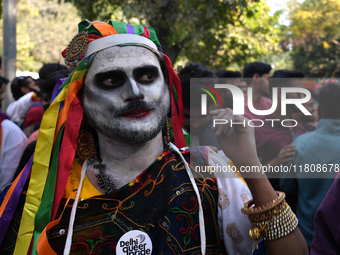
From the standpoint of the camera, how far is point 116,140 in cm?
171

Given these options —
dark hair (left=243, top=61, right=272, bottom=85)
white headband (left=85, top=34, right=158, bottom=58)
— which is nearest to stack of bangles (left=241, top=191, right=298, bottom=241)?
white headband (left=85, top=34, right=158, bottom=58)

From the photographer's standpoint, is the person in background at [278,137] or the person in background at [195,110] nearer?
the person in background at [195,110]

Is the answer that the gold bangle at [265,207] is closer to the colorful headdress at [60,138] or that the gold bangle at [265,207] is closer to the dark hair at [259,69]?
the colorful headdress at [60,138]

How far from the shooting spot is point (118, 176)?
1733 mm

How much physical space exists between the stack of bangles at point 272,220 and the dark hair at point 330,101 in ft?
4.84

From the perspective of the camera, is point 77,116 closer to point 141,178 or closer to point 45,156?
point 45,156

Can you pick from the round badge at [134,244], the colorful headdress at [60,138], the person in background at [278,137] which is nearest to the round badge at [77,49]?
the colorful headdress at [60,138]

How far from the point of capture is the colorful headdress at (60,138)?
1.58 metres

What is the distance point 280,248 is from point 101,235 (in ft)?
2.67

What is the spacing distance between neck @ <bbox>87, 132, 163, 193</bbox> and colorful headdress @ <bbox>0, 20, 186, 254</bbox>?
157 millimetres

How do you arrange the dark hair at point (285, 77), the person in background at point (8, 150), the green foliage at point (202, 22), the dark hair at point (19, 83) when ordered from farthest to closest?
the green foliage at point (202, 22)
the dark hair at point (19, 83)
the dark hair at point (285, 77)
the person in background at point (8, 150)

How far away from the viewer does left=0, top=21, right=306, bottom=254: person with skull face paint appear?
1.57 m

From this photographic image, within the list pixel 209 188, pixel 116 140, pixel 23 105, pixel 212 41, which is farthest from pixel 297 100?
pixel 212 41

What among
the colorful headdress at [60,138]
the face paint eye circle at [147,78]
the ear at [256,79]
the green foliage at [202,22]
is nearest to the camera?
the colorful headdress at [60,138]
